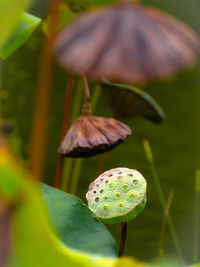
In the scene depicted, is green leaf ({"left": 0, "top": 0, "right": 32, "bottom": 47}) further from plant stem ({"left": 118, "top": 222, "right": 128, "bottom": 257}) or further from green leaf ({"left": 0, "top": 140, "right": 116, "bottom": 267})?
plant stem ({"left": 118, "top": 222, "right": 128, "bottom": 257})

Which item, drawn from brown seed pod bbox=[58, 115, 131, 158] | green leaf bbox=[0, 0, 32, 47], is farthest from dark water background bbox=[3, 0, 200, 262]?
green leaf bbox=[0, 0, 32, 47]

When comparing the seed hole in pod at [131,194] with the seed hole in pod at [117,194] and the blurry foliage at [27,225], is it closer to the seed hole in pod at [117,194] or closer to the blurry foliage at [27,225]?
the seed hole in pod at [117,194]

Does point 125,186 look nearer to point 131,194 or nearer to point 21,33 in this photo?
point 131,194

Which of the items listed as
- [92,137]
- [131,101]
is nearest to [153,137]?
[131,101]

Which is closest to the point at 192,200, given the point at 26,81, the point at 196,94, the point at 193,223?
the point at 193,223

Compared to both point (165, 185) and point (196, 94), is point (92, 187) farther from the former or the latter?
point (196, 94)

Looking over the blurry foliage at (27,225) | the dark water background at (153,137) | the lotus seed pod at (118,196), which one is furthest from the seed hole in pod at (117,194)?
the dark water background at (153,137)
